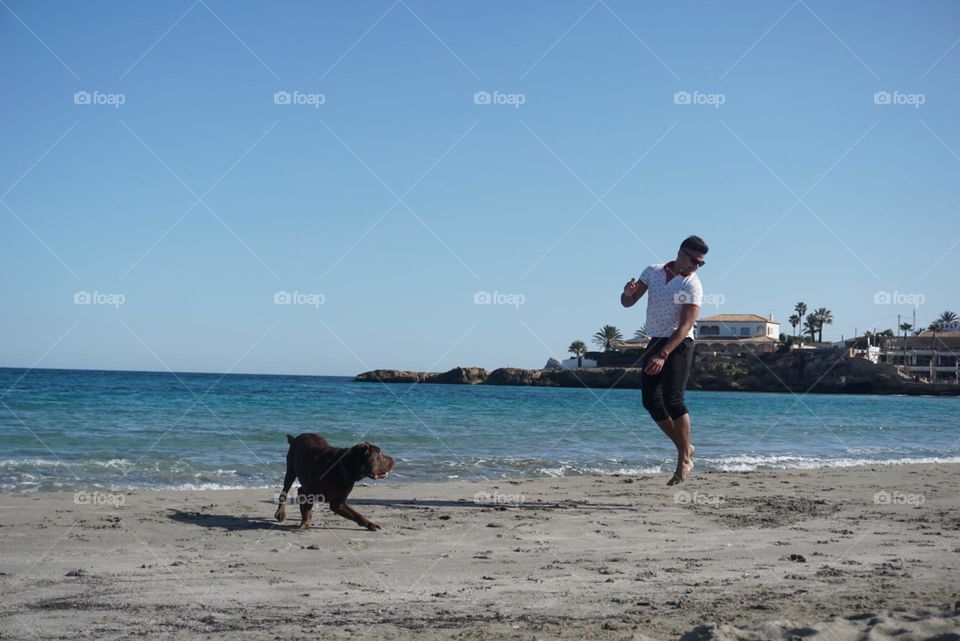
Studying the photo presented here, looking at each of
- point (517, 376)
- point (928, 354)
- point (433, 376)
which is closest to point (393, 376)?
point (433, 376)

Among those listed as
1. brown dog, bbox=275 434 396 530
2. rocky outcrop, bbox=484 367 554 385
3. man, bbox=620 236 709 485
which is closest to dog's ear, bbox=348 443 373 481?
brown dog, bbox=275 434 396 530

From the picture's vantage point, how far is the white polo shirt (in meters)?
7.37

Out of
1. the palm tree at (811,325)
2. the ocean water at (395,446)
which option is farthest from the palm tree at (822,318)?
the ocean water at (395,446)

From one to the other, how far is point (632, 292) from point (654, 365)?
0.71 m

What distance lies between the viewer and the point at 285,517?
22.1ft

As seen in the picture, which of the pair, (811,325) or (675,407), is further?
(811,325)

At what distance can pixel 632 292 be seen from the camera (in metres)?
7.57

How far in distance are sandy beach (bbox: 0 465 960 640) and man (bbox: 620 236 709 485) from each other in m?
0.87

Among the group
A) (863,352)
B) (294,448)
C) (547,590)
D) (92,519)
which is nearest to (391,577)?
(547,590)

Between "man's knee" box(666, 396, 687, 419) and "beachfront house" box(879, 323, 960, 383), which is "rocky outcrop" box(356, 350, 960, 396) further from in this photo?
"man's knee" box(666, 396, 687, 419)

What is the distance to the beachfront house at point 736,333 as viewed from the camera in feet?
278

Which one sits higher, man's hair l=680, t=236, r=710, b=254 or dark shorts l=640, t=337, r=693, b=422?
man's hair l=680, t=236, r=710, b=254

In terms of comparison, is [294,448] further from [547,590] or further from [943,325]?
[943,325]

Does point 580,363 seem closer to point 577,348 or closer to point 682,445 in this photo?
point 577,348
